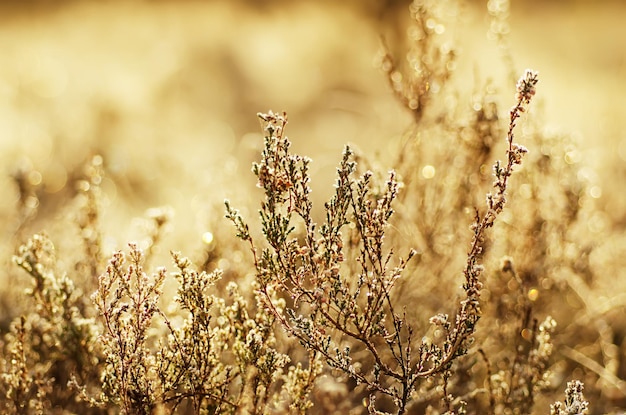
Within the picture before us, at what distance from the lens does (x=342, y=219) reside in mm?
2217

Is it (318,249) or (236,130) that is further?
(236,130)

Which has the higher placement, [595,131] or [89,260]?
[595,131]

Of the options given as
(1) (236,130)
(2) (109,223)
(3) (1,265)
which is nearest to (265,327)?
(2) (109,223)

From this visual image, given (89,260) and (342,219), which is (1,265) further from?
(342,219)

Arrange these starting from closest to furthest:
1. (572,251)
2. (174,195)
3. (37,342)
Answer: (37,342) < (572,251) < (174,195)

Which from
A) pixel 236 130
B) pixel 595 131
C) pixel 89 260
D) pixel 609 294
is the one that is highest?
pixel 236 130

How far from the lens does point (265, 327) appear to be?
2.45 meters

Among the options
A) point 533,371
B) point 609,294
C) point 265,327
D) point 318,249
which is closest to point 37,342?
point 265,327

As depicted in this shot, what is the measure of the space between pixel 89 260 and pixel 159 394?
1400mm

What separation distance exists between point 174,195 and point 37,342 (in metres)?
2.73

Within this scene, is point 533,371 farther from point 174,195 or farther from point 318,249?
point 174,195

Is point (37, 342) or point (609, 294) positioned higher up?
point (609, 294)

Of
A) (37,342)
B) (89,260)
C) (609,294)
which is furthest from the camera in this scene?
(609,294)

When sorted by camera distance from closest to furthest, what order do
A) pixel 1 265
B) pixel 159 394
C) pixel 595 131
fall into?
pixel 159 394
pixel 1 265
pixel 595 131
